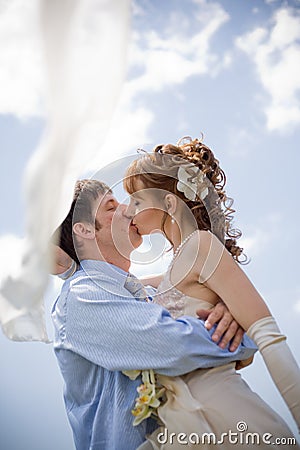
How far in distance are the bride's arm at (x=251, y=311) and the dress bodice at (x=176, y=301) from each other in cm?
5

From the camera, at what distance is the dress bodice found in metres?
1.27

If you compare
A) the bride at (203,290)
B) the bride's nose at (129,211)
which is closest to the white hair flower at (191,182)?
the bride at (203,290)

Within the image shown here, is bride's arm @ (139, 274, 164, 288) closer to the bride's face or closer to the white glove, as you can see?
the bride's face

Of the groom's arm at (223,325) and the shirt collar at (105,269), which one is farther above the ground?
the shirt collar at (105,269)

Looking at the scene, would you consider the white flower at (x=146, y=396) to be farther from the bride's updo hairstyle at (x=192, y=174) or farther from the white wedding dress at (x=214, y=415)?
the bride's updo hairstyle at (x=192, y=174)

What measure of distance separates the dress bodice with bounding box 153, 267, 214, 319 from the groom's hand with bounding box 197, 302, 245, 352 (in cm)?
3

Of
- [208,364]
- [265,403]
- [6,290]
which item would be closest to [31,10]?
[6,290]

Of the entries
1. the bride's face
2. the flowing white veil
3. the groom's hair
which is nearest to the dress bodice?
the bride's face

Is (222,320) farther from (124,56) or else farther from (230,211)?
(124,56)

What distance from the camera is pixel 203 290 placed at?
1.27 metres

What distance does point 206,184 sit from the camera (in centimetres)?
139

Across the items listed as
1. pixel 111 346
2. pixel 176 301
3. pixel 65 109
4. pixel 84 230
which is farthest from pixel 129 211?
pixel 65 109

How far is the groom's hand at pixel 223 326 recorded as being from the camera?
1.18m

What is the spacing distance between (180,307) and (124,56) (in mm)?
537
